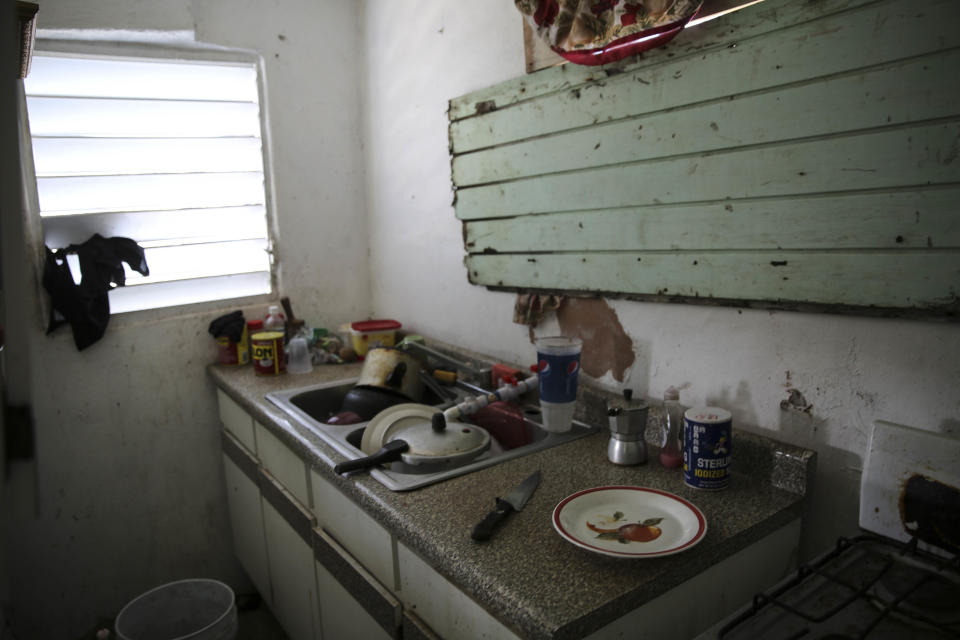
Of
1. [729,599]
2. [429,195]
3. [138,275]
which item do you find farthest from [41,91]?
[729,599]

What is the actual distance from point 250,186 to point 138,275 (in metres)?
0.53

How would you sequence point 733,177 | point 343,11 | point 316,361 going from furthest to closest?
1. point 343,11
2. point 316,361
3. point 733,177

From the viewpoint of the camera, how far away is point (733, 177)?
118cm

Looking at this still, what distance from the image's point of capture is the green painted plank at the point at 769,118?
0.91 meters

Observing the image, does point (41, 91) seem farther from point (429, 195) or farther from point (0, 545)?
point (0, 545)

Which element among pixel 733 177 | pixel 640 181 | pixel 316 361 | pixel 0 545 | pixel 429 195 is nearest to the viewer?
pixel 0 545

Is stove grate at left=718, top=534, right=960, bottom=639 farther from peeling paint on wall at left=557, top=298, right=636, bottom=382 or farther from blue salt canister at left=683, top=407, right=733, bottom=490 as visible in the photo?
peeling paint on wall at left=557, top=298, right=636, bottom=382

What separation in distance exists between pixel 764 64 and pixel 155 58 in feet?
6.57

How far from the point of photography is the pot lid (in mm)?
1320

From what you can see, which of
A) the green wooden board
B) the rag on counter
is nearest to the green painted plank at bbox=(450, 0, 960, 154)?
the green wooden board

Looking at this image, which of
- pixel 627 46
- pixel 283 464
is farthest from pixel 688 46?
pixel 283 464

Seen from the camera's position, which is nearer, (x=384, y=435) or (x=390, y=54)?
(x=384, y=435)

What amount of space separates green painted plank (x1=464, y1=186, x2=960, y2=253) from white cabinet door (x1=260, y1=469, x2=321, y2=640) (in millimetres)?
1007

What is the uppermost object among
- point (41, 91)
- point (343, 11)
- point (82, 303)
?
point (343, 11)
